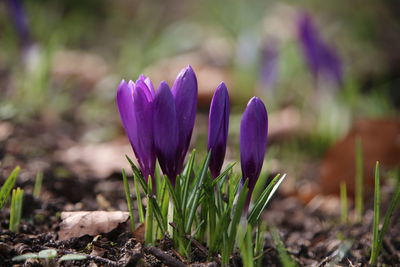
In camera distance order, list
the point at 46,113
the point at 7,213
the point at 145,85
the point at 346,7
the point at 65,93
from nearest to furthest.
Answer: the point at 145,85 → the point at 7,213 → the point at 46,113 → the point at 65,93 → the point at 346,7

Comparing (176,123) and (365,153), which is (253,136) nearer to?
(176,123)

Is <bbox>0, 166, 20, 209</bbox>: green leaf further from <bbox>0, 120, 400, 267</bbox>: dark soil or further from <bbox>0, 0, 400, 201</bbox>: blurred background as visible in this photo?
<bbox>0, 0, 400, 201</bbox>: blurred background

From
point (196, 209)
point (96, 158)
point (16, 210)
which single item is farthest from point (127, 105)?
point (96, 158)

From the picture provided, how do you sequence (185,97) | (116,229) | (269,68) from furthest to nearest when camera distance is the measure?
1. (269,68)
2. (116,229)
3. (185,97)

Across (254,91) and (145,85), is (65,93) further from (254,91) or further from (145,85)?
(145,85)

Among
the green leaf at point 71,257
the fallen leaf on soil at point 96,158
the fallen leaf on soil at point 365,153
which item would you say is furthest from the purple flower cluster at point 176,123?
the fallen leaf on soil at point 365,153

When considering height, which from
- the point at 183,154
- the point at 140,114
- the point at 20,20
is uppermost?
the point at 20,20

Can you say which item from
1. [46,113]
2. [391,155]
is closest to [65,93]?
[46,113]
